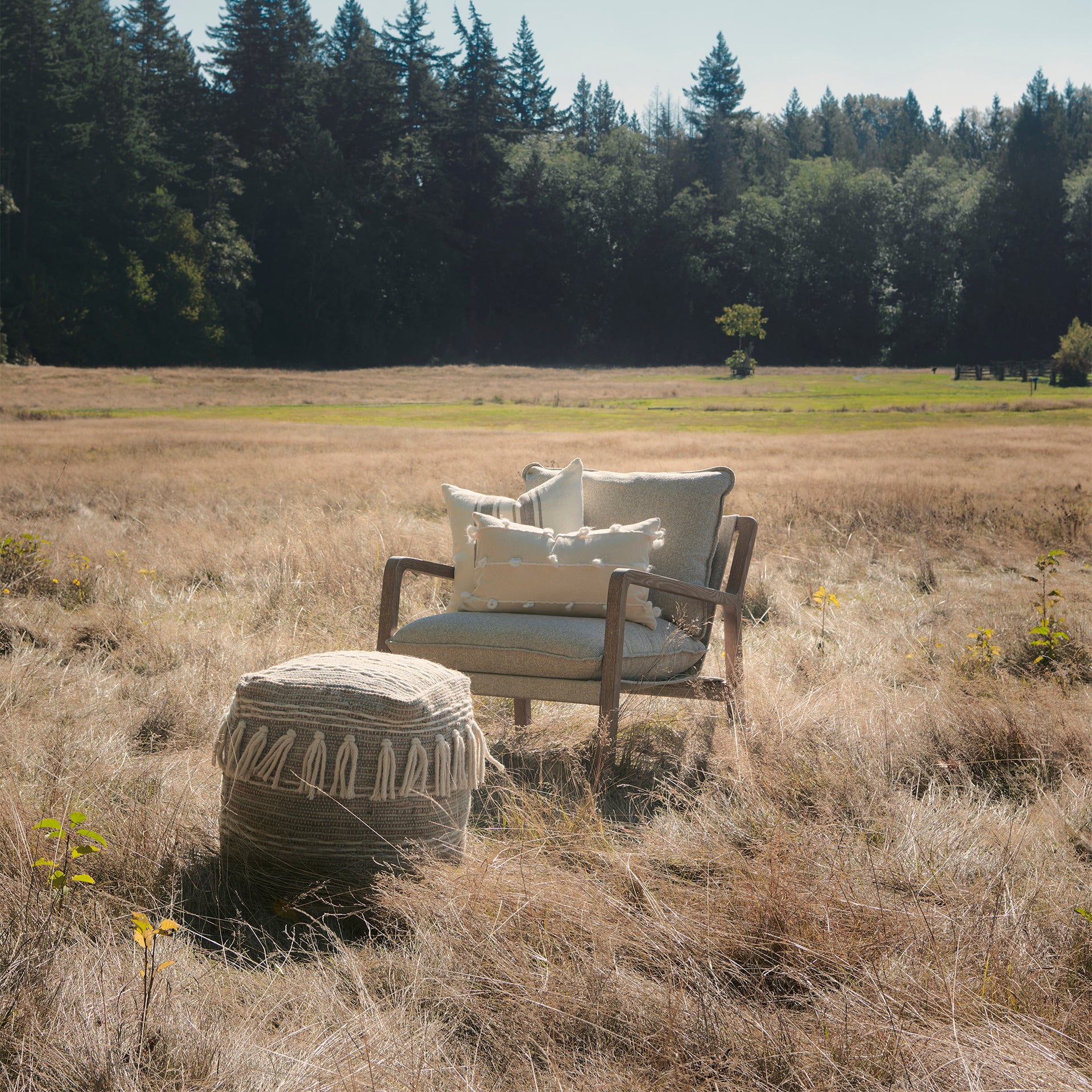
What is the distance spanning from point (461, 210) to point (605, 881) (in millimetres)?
35468

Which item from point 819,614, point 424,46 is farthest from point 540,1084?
point 424,46

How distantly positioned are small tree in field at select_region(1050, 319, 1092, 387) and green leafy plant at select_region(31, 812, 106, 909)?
17587mm

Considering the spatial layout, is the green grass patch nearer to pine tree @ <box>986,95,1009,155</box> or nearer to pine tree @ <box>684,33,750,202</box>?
pine tree @ <box>986,95,1009,155</box>

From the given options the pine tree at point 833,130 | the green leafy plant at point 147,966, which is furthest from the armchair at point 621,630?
the pine tree at point 833,130

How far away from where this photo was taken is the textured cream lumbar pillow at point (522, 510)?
290 centimetres

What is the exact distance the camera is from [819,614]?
4.38 meters

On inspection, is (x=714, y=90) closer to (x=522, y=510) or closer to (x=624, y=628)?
(x=522, y=510)

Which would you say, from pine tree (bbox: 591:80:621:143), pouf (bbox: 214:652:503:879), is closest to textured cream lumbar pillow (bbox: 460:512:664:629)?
pouf (bbox: 214:652:503:879)

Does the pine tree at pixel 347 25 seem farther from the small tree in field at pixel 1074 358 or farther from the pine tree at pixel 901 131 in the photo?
the small tree in field at pixel 1074 358

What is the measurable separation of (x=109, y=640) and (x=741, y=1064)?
3.08 metres

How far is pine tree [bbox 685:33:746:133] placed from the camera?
3406 centimetres

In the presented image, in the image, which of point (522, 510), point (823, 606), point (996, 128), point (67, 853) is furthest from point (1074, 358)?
point (67, 853)

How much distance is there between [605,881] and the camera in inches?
67.8

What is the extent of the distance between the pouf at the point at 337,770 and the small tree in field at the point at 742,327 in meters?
25.6
